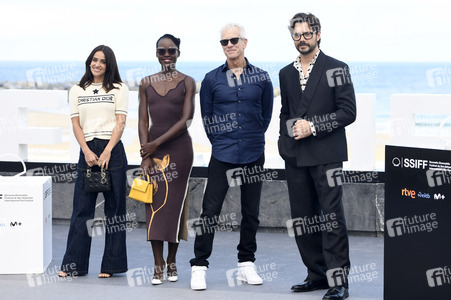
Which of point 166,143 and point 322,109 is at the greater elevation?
point 322,109

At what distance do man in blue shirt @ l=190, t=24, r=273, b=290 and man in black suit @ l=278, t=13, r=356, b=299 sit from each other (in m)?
0.26

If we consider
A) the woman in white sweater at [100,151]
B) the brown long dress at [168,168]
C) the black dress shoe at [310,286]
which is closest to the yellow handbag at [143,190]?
the brown long dress at [168,168]

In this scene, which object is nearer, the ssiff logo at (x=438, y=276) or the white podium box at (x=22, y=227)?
the ssiff logo at (x=438, y=276)

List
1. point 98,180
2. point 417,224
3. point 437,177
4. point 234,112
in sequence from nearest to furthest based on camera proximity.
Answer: point 437,177, point 417,224, point 234,112, point 98,180

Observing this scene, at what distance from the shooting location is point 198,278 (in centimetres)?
552

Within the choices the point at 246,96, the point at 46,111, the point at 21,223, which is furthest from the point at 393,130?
the point at 46,111

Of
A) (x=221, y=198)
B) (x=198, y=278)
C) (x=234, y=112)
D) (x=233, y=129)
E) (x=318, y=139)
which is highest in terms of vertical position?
(x=234, y=112)

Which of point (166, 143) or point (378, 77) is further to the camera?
point (378, 77)

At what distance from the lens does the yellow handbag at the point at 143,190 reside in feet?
18.4

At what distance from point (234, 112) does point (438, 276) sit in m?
1.79

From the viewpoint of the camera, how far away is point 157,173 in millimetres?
5625

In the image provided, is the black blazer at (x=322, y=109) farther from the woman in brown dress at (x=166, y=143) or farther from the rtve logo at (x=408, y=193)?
the woman in brown dress at (x=166, y=143)

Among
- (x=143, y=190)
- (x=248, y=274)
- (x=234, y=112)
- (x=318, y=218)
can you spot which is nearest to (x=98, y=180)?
(x=143, y=190)

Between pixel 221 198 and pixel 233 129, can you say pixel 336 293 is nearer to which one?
pixel 221 198
